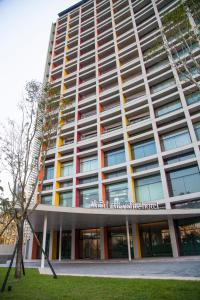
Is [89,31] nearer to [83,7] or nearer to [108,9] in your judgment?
[108,9]

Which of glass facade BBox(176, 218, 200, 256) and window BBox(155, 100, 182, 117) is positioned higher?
window BBox(155, 100, 182, 117)

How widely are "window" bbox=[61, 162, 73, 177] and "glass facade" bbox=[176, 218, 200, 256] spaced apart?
16821 millimetres

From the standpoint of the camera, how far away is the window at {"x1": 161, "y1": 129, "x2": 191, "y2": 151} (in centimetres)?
2655

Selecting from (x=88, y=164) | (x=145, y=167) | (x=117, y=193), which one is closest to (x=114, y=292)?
(x=117, y=193)

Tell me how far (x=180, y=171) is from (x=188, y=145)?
321cm

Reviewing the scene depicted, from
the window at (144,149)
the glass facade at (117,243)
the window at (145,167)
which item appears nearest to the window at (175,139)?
the window at (144,149)

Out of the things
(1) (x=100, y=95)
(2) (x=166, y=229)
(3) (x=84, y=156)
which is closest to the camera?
(2) (x=166, y=229)

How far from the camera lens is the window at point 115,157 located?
30.2 metres

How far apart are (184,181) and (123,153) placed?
29.2 feet

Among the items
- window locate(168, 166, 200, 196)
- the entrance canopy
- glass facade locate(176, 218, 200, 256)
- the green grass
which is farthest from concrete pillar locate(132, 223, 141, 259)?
the green grass

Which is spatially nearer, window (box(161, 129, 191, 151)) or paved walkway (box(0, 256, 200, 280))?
paved walkway (box(0, 256, 200, 280))

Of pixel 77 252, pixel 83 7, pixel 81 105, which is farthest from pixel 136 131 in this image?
pixel 83 7

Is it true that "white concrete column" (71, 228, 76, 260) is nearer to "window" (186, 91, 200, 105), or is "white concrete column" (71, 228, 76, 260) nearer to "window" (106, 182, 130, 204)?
"window" (106, 182, 130, 204)

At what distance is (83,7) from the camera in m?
49.6
